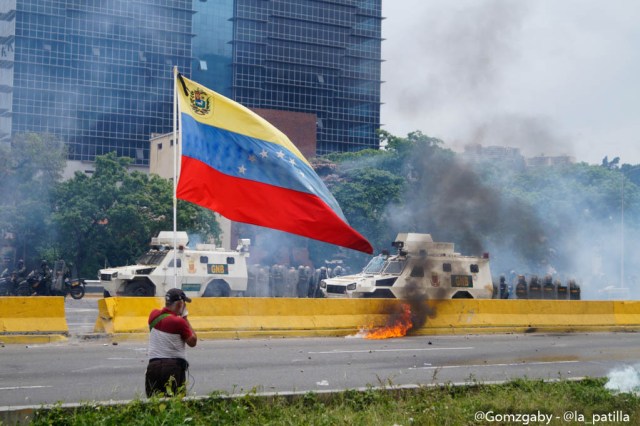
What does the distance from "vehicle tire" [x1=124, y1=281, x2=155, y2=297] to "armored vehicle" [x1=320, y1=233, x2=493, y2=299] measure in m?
5.54

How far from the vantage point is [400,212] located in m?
50.7

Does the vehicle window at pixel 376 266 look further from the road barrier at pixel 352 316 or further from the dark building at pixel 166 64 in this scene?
the dark building at pixel 166 64

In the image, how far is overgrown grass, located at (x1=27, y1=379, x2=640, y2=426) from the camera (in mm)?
7273

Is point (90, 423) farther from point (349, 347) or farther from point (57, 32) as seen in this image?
point (57, 32)

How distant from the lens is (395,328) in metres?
19.9

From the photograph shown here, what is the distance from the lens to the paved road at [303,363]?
11.4 metres

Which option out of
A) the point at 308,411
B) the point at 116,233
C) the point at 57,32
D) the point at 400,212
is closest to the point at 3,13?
the point at 57,32

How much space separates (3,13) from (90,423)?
3026 inches

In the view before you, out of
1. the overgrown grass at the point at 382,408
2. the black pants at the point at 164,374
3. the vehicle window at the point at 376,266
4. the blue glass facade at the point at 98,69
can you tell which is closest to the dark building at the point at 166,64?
the blue glass facade at the point at 98,69

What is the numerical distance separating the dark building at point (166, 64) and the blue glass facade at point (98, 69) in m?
0.10

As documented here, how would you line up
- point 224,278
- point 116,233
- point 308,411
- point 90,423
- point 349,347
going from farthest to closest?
point 116,233
point 224,278
point 349,347
point 308,411
point 90,423

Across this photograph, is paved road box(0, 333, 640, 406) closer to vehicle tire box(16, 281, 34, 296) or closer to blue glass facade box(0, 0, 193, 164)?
Result: vehicle tire box(16, 281, 34, 296)

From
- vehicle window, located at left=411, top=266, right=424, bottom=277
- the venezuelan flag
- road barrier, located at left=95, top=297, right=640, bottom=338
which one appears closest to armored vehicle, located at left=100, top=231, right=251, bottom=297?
vehicle window, located at left=411, top=266, right=424, bottom=277

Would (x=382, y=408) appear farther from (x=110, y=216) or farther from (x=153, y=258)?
(x=110, y=216)
